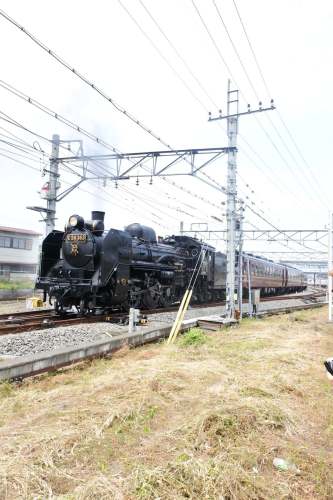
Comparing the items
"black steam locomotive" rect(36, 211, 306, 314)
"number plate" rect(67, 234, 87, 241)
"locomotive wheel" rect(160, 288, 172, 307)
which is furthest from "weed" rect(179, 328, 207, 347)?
"locomotive wheel" rect(160, 288, 172, 307)

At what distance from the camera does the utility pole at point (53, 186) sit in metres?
17.8

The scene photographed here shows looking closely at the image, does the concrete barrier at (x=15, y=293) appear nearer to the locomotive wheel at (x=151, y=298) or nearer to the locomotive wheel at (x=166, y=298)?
the locomotive wheel at (x=166, y=298)

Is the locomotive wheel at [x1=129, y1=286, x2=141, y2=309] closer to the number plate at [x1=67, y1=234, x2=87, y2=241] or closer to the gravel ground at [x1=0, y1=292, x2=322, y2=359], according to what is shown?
the number plate at [x1=67, y1=234, x2=87, y2=241]

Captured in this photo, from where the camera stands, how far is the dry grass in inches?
112

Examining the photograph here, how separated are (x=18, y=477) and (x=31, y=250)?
123 feet

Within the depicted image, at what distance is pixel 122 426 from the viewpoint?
3.87 metres

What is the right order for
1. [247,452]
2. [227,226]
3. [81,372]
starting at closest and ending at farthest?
[247,452] < [81,372] < [227,226]


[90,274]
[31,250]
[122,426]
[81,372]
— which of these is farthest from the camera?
[31,250]

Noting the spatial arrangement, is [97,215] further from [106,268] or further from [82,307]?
[82,307]

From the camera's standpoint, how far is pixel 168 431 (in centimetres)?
377

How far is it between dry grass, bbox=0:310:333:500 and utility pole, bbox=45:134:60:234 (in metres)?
12.8

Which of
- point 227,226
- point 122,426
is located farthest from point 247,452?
point 227,226

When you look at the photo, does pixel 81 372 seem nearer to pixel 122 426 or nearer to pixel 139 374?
pixel 139 374

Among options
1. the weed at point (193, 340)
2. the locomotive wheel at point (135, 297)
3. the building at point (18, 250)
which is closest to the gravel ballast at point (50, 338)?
the weed at point (193, 340)
